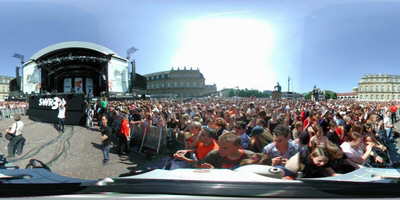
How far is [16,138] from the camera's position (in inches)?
56.8

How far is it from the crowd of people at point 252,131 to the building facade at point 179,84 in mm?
61

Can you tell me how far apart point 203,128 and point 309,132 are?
70cm

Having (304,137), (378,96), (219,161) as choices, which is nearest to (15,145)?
(219,161)

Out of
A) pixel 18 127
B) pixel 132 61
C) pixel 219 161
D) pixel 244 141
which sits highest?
pixel 132 61

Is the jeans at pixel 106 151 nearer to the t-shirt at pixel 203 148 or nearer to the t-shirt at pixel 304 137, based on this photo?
the t-shirt at pixel 203 148

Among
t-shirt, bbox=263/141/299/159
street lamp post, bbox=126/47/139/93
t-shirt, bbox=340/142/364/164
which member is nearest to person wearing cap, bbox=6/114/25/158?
street lamp post, bbox=126/47/139/93

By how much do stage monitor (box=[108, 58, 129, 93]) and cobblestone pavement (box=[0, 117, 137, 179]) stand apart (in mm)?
294

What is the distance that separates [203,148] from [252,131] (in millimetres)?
362

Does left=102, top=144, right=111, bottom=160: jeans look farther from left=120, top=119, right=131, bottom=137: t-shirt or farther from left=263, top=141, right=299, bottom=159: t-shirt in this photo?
left=263, top=141, right=299, bottom=159: t-shirt

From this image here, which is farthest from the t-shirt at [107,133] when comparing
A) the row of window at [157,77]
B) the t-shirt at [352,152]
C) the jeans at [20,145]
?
the t-shirt at [352,152]

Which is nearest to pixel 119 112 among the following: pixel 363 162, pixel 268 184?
pixel 268 184

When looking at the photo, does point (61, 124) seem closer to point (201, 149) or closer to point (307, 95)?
point (201, 149)

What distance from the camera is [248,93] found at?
1.49 meters

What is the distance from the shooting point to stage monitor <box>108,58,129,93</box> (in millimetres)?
1382
